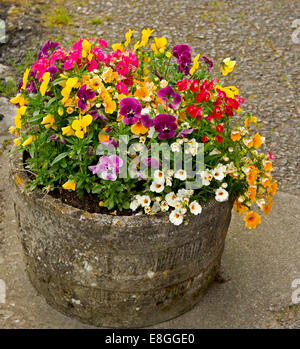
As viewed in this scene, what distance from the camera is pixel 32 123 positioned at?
2.69 metres

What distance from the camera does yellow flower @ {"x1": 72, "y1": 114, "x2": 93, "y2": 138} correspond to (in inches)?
96.6

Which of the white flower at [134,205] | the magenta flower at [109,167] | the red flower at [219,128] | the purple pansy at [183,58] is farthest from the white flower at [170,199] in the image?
the purple pansy at [183,58]

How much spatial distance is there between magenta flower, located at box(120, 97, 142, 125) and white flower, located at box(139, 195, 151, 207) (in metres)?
0.36

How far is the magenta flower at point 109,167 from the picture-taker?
2.42 metres

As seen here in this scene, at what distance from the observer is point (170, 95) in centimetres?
263

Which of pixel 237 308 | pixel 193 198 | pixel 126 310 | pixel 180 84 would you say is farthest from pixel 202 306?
pixel 180 84

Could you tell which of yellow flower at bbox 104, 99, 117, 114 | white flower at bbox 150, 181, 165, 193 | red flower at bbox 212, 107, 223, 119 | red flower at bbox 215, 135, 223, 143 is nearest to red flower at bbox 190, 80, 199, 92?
red flower at bbox 212, 107, 223, 119

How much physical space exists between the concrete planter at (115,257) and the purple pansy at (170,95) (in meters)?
0.51

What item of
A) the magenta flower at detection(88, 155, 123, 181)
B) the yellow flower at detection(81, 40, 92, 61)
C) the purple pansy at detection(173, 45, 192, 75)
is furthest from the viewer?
the purple pansy at detection(173, 45, 192, 75)

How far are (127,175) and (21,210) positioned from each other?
2.01 ft

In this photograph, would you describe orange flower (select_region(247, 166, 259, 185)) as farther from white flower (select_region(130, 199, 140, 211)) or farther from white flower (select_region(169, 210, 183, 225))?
white flower (select_region(130, 199, 140, 211))

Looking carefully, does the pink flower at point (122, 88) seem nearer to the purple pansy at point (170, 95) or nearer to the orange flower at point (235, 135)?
the purple pansy at point (170, 95)

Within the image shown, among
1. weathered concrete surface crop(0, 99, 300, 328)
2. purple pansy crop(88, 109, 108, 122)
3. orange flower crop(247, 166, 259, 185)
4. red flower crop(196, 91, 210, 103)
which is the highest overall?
red flower crop(196, 91, 210, 103)
